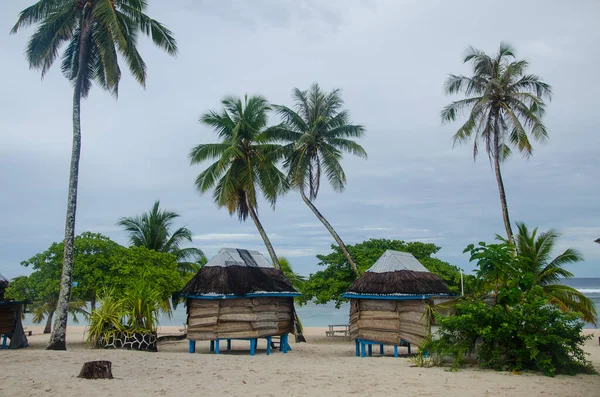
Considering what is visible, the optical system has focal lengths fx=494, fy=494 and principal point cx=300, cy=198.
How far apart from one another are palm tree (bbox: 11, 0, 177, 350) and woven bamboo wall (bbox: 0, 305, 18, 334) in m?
3.42

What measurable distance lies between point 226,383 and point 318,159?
16.3m

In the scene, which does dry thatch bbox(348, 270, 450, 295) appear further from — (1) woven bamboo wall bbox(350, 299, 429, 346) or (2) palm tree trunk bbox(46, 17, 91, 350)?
(2) palm tree trunk bbox(46, 17, 91, 350)

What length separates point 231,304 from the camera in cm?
1630

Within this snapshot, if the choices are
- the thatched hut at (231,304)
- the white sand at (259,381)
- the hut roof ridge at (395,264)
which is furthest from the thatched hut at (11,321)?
the hut roof ridge at (395,264)

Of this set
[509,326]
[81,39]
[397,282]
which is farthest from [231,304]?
[81,39]

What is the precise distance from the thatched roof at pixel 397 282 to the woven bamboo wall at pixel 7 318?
487 inches

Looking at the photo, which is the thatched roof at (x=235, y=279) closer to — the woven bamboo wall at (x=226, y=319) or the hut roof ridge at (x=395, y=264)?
the woven bamboo wall at (x=226, y=319)

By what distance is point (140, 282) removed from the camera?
16.5m

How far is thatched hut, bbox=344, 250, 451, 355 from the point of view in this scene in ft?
51.6

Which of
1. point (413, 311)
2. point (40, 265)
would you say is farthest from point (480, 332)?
point (40, 265)

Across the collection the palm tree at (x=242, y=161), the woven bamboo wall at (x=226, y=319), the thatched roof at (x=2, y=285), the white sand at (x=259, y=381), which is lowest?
the white sand at (x=259, y=381)

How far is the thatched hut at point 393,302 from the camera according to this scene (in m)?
15.7

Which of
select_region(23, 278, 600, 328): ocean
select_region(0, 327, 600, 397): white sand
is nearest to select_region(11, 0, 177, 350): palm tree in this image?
select_region(0, 327, 600, 397): white sand

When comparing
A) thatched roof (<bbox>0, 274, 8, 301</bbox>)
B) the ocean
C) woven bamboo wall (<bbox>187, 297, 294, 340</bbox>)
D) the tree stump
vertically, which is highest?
thatched roof (<bbox>0, 274, 8, 301</bbox>)
